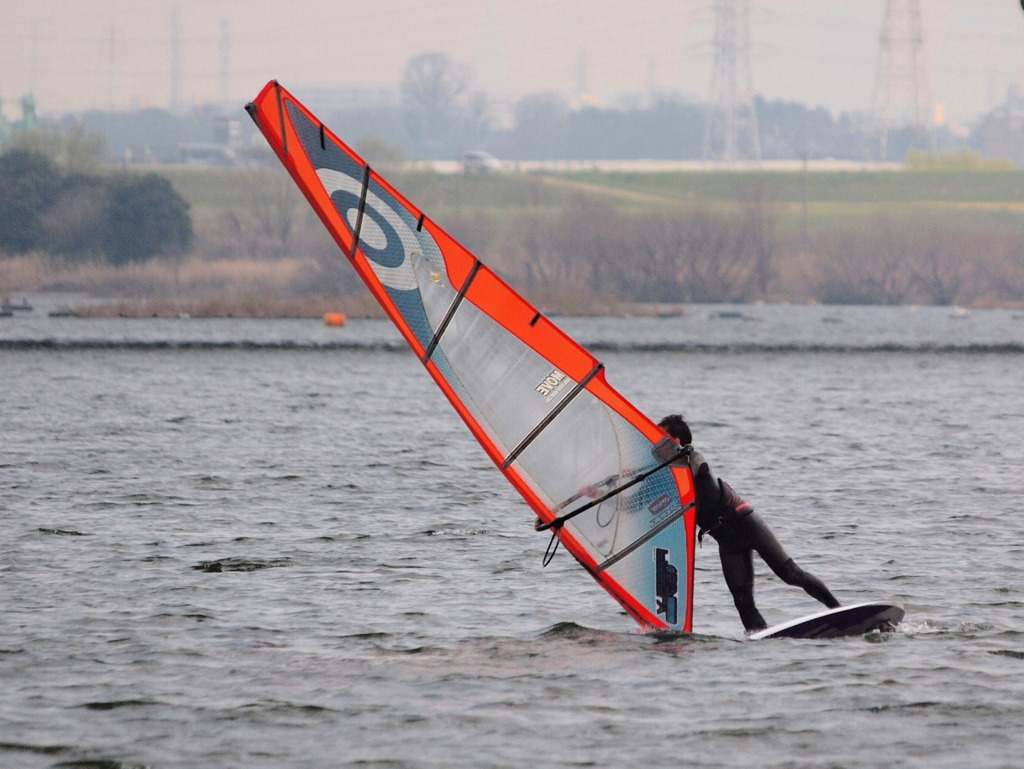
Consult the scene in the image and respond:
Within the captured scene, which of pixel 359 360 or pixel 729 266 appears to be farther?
pixel 729 266

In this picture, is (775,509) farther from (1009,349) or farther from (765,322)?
(765,322)

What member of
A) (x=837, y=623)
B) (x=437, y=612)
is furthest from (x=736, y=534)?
(x=437, y=612)

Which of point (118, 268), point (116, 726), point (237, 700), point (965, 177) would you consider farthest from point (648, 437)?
point (965, 177)

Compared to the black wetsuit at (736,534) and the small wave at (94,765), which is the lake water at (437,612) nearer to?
the small wave at (94,765)

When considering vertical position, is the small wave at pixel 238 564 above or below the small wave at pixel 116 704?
below

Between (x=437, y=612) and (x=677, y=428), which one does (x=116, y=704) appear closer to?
(x=437, y=612)

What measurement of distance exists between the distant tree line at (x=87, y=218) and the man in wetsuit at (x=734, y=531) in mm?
92243

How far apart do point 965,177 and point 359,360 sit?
84.6m

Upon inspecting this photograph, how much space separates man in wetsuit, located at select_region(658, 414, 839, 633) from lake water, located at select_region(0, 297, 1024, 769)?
541 mm

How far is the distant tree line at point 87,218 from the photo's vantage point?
100 m

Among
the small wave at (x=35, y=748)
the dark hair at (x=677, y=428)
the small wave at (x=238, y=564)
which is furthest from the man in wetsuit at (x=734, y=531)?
the small wave at (x=238, y=564)

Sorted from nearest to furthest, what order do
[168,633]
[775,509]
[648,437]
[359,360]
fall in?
1. [648,437]
2. [168,633]
3. [775,509]
4. [359,360]

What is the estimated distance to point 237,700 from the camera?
35.6ft

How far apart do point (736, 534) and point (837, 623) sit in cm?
125
